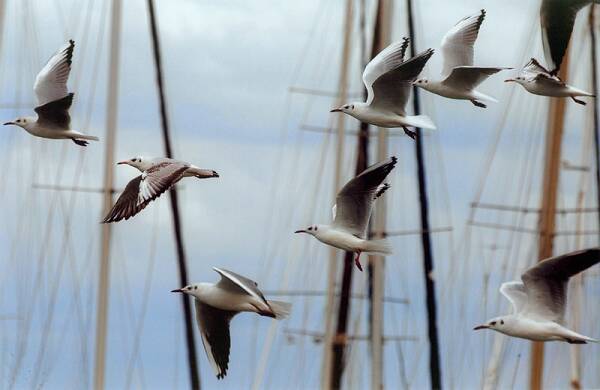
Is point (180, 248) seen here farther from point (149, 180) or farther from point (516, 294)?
point (149, 180)

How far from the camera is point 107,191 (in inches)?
977

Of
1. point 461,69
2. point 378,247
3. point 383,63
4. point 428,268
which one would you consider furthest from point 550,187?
point 378,247

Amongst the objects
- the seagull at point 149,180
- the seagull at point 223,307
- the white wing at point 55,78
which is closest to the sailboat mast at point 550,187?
the seagull at point 223,307

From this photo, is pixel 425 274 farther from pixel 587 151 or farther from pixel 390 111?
pixel 390 111

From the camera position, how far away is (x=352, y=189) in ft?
58.9

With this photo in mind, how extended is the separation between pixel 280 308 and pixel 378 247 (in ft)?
3.89

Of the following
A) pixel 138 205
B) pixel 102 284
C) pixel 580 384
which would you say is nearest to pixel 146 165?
pixel 138 205

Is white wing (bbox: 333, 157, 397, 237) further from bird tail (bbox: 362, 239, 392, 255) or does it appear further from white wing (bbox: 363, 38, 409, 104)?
white wing (bbox: 363, 38, 409, 104)

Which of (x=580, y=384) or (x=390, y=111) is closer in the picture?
(x=390, y=111)

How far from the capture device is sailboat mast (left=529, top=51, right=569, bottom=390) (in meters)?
24.6

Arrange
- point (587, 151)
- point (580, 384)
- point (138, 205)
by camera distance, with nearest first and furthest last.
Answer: point (138, 205) → point (580, 384) → point (587, 151)

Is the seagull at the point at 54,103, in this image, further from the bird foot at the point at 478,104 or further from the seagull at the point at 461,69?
the bird foot at the point at 478,104

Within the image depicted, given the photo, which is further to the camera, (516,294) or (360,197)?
(516,294)

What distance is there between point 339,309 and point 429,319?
1160 millimetres
